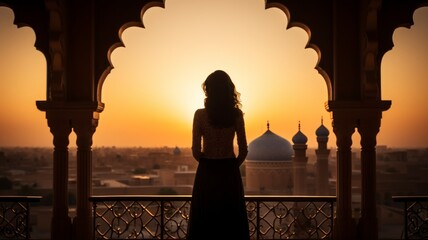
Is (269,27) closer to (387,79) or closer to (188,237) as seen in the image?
(387,79)

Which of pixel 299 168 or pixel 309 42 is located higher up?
pixel 309 42

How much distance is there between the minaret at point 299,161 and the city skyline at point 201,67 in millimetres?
16277

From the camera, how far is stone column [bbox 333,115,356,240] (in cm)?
612

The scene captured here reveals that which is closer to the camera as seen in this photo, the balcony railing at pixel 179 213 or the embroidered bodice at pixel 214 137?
the embroidered bodice at pixel 214 137

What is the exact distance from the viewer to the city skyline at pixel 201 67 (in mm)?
10102

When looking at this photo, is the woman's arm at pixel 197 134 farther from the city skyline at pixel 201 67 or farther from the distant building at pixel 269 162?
the distant building at pixel 269 162

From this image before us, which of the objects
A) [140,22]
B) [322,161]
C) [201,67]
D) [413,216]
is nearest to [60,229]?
[140,22]

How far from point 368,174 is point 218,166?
2.29 metres

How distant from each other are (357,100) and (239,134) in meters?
2.17

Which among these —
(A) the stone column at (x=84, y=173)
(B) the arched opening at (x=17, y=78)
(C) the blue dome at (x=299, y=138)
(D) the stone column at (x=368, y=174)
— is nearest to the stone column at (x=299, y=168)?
(C) the blue dome at (x=299, y=138)

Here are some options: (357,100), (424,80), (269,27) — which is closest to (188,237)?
(357,100)

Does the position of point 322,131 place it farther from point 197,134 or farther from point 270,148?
point 197,134

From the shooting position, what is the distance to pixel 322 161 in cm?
3744

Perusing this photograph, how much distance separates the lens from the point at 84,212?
6.21m
